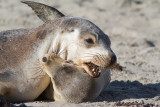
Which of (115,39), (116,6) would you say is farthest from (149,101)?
(116,6)

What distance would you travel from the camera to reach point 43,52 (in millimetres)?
5594

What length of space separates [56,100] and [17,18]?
6.46m

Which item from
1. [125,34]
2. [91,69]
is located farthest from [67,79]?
[125,34]

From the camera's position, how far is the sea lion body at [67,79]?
544cm

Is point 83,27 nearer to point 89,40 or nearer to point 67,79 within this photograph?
point 89,40

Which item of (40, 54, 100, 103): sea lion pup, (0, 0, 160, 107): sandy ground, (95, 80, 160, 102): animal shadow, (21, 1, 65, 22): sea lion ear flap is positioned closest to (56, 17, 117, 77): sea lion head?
(40, 54, 100, 103): sea lion pup

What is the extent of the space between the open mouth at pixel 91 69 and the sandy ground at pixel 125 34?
0.35m

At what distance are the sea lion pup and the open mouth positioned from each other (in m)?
0.10

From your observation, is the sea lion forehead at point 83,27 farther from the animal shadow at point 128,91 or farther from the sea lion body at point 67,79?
the animal shadow at point 128,91

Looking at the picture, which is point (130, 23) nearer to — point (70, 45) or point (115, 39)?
point (115, 39)

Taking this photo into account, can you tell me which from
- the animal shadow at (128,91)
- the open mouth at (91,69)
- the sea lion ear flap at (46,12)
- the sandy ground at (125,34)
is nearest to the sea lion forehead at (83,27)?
the open mouth at (91,69)

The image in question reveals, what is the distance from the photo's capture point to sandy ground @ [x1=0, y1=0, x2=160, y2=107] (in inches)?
251

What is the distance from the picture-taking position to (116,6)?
1429 centimetres

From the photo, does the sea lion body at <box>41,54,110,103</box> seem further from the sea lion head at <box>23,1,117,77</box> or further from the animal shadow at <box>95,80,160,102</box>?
the animal shadow at <box>95,80,160,102</box>
